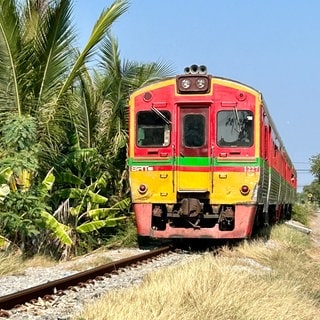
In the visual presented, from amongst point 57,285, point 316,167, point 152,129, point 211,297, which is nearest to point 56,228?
point 152,129

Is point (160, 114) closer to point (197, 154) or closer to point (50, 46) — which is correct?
point (197, 154)

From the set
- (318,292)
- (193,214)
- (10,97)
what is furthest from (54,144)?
(318,292)

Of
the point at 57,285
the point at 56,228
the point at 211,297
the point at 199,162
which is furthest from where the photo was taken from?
the point at 199,162

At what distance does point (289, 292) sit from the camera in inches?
314

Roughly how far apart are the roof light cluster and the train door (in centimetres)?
32

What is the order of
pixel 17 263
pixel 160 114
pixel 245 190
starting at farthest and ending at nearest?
pixel 160 114
pixel 245 190
pixel 17 263

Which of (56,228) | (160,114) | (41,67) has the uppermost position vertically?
(41,67)

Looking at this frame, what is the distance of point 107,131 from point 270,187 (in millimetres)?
4277

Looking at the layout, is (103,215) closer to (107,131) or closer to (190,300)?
(107,131)

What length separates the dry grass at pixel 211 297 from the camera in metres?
6.14

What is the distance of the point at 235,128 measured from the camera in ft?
42.8

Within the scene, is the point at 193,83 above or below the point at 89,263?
above

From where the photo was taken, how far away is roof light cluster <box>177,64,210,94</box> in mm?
13141

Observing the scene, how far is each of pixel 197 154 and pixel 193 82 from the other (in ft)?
4.66
